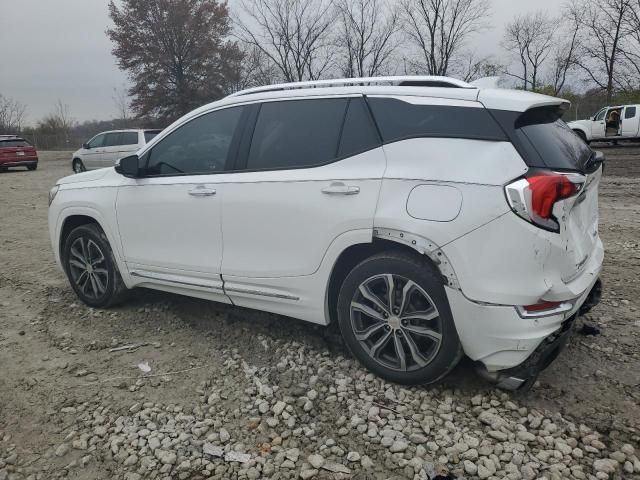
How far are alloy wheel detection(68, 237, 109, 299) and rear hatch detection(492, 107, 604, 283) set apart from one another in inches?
137

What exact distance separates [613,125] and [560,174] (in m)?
22.2

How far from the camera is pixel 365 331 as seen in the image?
295cm

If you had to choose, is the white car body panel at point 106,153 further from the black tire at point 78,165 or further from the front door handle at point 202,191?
the front door handle at point 202,191

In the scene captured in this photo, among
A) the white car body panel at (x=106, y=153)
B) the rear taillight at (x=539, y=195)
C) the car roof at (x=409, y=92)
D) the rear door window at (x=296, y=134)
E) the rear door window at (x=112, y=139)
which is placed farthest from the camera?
the rear door window at (x=112, y=139)

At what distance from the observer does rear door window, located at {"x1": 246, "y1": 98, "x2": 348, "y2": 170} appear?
305 cm

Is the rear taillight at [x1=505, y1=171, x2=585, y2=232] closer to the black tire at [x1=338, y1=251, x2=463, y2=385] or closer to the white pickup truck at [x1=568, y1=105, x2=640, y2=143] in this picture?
the black tire at [x1=338, y1=251, x2=463, y2=385]

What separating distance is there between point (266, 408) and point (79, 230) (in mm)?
2611

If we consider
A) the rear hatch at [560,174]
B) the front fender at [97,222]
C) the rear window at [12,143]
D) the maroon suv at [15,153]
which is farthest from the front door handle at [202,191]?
the rear window at [12,143]

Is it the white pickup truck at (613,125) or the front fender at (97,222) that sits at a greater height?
the white pickup truck at (613,125)

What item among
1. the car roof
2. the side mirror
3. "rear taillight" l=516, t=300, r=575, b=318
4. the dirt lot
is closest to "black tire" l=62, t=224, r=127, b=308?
the dirt lot

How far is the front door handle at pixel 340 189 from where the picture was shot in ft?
9.25

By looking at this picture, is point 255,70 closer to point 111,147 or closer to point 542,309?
point 111,147

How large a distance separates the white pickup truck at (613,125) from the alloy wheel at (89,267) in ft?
66.2

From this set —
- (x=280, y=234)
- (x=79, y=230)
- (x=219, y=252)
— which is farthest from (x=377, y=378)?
(x=79, y=230)
